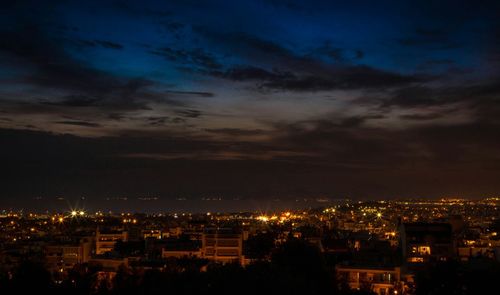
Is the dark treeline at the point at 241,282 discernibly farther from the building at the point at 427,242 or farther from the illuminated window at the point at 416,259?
the building at the point at 427,242

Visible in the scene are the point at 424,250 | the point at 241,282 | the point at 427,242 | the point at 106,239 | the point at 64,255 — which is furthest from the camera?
the point at 106,239

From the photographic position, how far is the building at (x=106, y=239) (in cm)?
7075

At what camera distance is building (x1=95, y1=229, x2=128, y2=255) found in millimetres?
70750

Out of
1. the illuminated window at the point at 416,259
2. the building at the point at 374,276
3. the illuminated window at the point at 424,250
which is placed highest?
the illuminated window at the point at 424,250

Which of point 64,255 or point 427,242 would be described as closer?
point 427,242

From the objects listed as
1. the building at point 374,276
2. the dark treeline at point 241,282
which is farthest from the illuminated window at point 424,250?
the dark treeline at point 241,282

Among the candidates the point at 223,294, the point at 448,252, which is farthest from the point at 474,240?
the point at 223,294

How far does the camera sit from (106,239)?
73.8m

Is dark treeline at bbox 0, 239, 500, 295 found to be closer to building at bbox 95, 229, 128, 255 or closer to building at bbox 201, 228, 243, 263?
building at bbox 201, 228, 243, 263

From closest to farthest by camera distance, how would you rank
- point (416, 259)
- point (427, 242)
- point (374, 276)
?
point (374, 276) < point (416, 259) < point (427, 242)

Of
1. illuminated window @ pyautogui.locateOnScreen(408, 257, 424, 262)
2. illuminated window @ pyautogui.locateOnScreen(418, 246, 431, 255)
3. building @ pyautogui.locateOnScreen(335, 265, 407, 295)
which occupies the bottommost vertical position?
building @ pyautogui.locateOnScreen(335, 265, 407, 295)

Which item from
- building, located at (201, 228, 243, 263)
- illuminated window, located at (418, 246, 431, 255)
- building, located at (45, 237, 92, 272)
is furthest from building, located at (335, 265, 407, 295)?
building, located at (45, 237, 92, 272)

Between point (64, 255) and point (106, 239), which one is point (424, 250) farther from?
point (106, 239)

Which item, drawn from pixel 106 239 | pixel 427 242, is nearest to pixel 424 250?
pixel 427 242
